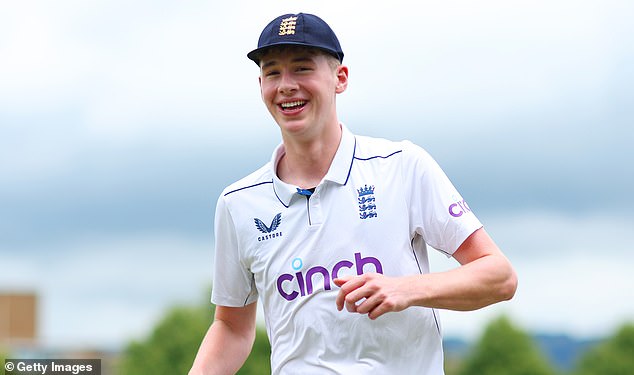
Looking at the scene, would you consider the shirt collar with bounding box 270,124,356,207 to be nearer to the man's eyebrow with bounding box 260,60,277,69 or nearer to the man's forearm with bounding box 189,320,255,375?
the man's eyebrow with bounding box 260,60,277,69

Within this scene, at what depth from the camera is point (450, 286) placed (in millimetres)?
4727

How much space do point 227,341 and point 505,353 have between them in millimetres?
29941

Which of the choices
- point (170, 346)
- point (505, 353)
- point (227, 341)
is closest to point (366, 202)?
point (227, 341)

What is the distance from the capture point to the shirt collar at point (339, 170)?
5297 millimetres

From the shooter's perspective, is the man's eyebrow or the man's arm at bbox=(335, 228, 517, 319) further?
the man's eyebrow

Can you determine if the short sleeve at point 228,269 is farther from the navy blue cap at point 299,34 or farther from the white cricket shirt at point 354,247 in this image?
the navy blue cap at point 299,34

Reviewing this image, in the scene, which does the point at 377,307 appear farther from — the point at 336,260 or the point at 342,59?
the point at 342,59

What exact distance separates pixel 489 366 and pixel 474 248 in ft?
101

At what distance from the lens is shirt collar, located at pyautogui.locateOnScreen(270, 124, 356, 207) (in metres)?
5.30

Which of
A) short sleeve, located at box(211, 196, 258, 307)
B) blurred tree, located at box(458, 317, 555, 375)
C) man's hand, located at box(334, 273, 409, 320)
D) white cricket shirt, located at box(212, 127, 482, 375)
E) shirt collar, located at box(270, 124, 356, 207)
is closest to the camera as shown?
man's hand, located at box(334, 273, 409, 320)

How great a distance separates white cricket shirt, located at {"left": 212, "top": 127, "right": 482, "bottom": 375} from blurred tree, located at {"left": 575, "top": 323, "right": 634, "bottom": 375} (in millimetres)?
28619

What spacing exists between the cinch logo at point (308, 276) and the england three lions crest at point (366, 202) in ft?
0.63

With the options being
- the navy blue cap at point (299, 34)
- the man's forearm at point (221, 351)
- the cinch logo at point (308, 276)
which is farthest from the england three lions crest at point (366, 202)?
the man's forearm at point (221, 351)

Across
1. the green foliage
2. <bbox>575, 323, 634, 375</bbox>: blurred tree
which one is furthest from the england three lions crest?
the green foliage
